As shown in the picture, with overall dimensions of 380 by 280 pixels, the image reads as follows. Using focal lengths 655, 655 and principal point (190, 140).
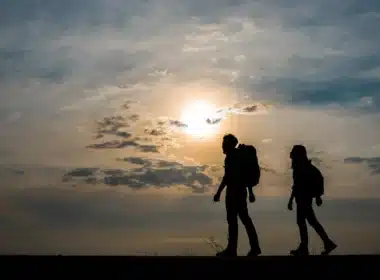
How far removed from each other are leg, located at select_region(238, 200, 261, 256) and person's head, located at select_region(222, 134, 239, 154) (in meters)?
1.06

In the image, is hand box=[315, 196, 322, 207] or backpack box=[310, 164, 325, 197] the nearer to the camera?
backpack box=[310, 164, 325, 197]

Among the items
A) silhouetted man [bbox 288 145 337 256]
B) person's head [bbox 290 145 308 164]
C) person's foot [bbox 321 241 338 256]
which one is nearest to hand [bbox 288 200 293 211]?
silhouetted man [bbox 288 145 337 256]

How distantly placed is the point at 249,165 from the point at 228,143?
1.95 ft

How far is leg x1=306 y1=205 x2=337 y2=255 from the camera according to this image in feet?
42.2

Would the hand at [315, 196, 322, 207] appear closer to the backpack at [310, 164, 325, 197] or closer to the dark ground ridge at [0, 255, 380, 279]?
the backpack at [310, 164, 325, 197]

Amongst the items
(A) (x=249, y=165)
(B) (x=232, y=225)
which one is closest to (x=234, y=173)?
(A) (x=249, y=165)

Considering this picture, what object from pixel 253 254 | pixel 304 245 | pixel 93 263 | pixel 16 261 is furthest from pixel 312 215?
pixel 16 261

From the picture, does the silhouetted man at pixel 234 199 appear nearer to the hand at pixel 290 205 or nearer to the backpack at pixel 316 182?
the hand at pixel 290 205

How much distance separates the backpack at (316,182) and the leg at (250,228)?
149 cm

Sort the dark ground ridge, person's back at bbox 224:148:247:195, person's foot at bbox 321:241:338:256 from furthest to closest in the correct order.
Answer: person's foot at bbox 321:241:338:256, person's back at bbox 224:148:247:195, the dark ground ridge

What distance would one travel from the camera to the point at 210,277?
8.21m

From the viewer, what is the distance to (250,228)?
12.7 metres

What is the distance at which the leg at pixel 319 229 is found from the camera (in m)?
12.9

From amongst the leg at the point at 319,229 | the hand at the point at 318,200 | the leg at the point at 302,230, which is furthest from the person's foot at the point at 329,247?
the hand at the point at 318,200
